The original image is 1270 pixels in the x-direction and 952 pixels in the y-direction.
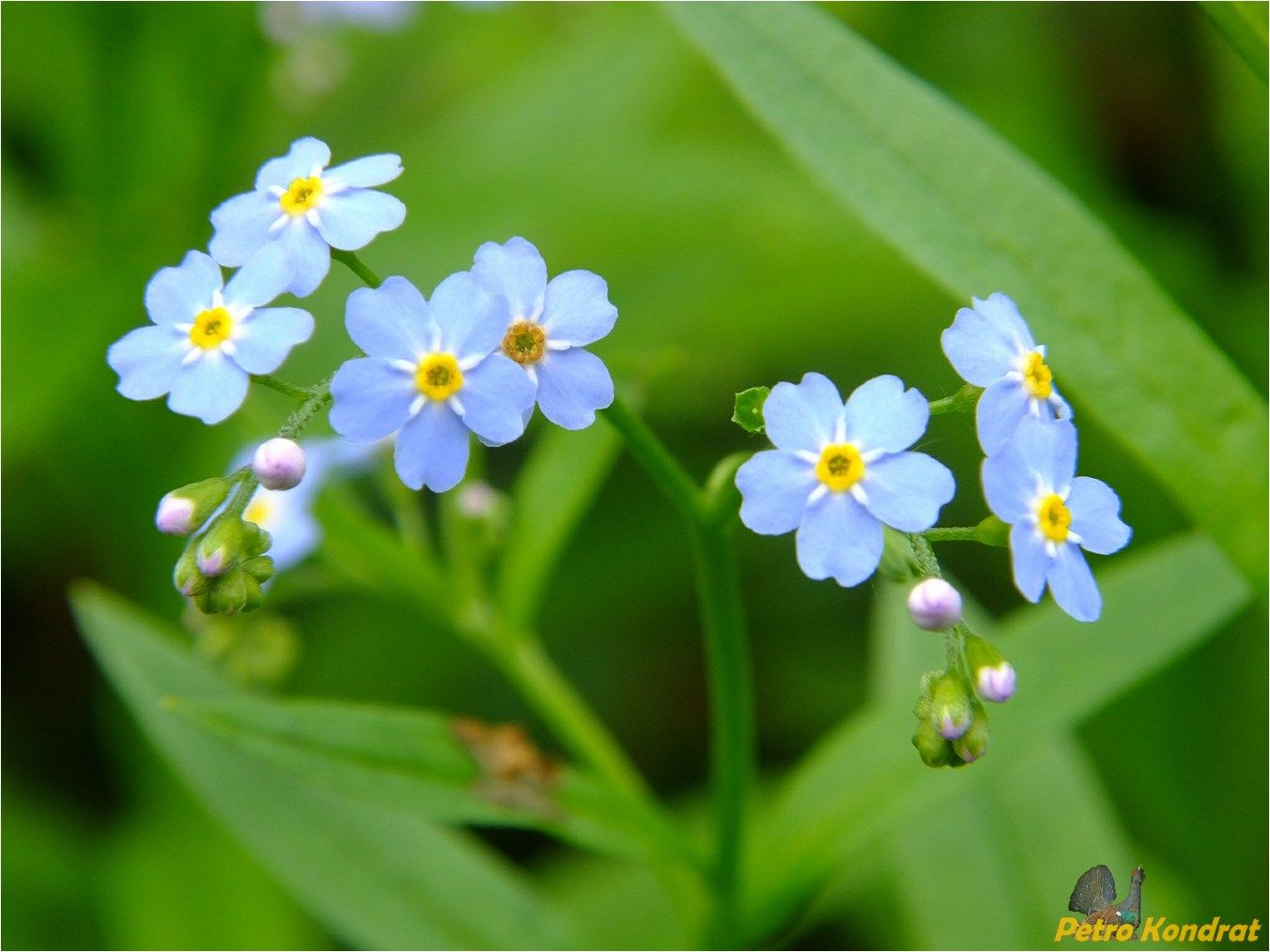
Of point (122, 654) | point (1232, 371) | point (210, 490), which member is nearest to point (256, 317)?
point (210, 490)

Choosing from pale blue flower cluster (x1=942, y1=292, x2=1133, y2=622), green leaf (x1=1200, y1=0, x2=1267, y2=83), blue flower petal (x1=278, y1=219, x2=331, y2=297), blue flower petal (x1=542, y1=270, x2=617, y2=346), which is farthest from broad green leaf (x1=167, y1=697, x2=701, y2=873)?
green leaf (x1=1200, y1=0, x2=1267, y2=83)

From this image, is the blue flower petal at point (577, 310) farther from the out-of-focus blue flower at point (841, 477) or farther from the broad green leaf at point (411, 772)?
the broad green leaf at point (411, 772)

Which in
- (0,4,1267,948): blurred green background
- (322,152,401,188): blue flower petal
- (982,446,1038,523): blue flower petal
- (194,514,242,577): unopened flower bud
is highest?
(322,152,401,188): blue flower petal

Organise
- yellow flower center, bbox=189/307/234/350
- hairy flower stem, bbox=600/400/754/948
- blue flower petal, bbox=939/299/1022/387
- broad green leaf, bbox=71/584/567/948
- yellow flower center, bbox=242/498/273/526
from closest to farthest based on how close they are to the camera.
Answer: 1. blue flower petal, bbox=939/299/1022/387
2. yellow flower center, bbox=189/307/234/350
3. hairy flower stem, bbox=600/400/754/948
4. broad green leaf, bbox=71/584/567/948
5. yellow flower center, bbox=242/498/273/526

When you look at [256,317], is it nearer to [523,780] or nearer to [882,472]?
[882,472]

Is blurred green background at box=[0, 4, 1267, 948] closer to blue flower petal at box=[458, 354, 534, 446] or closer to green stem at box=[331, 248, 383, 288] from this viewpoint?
green stem at box=[331, 248, 383, 288]

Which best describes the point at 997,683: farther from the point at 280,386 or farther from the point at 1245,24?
the point at 1245,24
